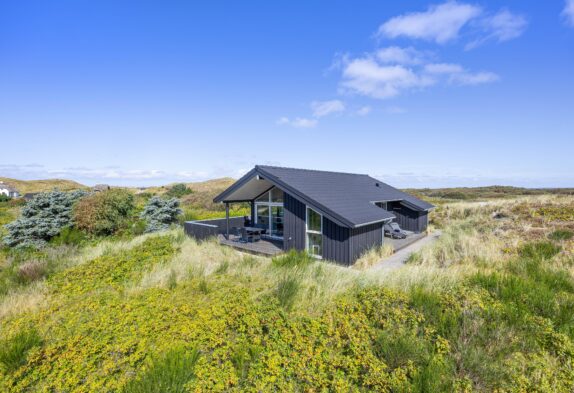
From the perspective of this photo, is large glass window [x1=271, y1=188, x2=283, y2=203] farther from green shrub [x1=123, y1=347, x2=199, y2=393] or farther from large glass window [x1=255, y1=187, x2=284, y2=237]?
green shrub [x1=123, y1=347, x2=199, y2=393]

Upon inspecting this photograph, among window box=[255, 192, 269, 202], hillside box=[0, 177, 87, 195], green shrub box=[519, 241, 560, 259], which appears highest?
hillside box=[0, 177, 87, 195]

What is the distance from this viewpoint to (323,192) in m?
12.5

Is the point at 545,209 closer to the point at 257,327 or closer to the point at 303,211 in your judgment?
the point at 303,211

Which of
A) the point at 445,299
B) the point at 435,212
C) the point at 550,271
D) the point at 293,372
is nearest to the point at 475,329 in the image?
the point at 445,299

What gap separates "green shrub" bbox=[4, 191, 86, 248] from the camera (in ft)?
45.9

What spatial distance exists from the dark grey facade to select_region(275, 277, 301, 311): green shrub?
4.43 metres

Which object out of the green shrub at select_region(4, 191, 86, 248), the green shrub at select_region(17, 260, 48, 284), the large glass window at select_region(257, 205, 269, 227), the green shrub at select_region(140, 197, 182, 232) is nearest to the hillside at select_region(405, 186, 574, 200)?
the large glass window at select_region(257, 205, 269, 227)

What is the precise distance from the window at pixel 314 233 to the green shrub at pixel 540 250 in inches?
271

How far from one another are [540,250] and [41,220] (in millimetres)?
22482

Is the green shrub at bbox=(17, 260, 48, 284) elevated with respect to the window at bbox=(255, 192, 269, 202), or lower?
lower

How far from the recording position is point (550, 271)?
23.2 ft

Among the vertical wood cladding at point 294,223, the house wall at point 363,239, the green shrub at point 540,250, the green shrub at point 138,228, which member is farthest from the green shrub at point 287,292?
the green shrub at point 138,228

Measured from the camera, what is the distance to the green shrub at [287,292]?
557 cm

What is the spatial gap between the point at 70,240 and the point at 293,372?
1599 centimetres
